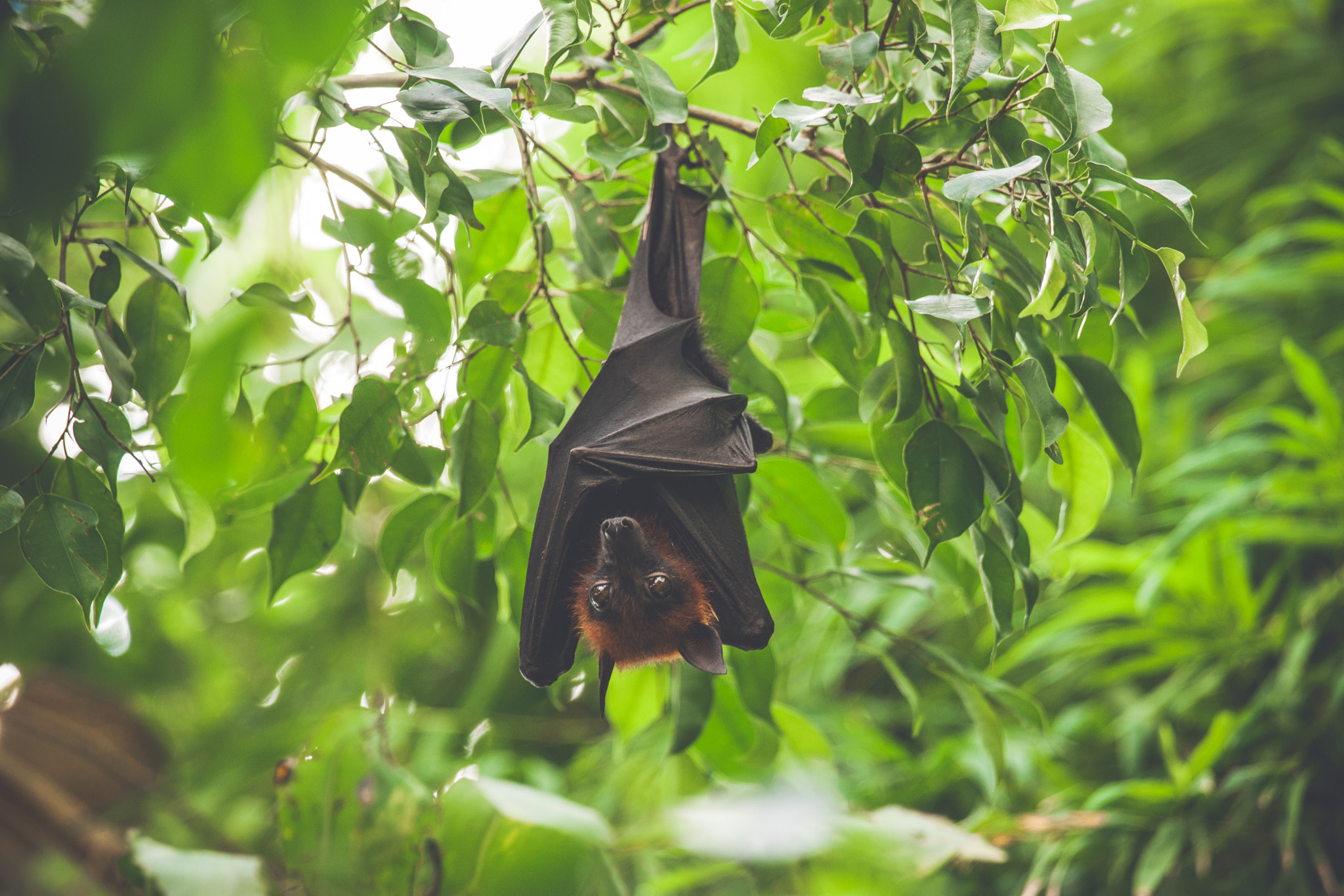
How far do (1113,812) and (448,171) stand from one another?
2361 millimetres

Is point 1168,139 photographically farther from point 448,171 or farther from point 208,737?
point 208,737

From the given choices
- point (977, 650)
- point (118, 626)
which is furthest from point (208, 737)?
point (977, 650)

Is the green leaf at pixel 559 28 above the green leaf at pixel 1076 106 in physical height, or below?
above

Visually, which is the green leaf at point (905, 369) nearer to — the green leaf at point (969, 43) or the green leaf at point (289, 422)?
the green leaf at point (969, 43)

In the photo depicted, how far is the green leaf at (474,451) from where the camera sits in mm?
1025

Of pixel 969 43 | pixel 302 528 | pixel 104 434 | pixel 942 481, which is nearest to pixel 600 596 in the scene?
pixel 302 528

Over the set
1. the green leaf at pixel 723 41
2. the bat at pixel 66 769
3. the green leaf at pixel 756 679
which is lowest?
the bat at pixel 66 769

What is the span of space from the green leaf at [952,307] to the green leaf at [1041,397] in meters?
0.09

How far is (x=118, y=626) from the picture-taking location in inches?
40.9

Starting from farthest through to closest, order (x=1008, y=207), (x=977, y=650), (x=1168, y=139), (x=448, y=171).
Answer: (x=1168, y=139)
(x=977, y=650)
(x=1008, y=207)
(x=448, y=171)

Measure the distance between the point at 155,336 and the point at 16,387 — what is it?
19 cm

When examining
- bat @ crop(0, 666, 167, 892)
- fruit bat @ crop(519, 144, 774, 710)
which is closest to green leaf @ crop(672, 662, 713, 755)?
fruit bat @ crop(519, 144, 774, 710)

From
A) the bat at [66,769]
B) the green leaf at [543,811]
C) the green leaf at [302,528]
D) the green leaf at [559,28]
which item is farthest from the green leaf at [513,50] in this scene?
the bat at [66,769]

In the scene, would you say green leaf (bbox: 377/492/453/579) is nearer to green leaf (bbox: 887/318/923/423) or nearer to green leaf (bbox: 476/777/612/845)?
green leaf (bbox: 476/777/612/845)
